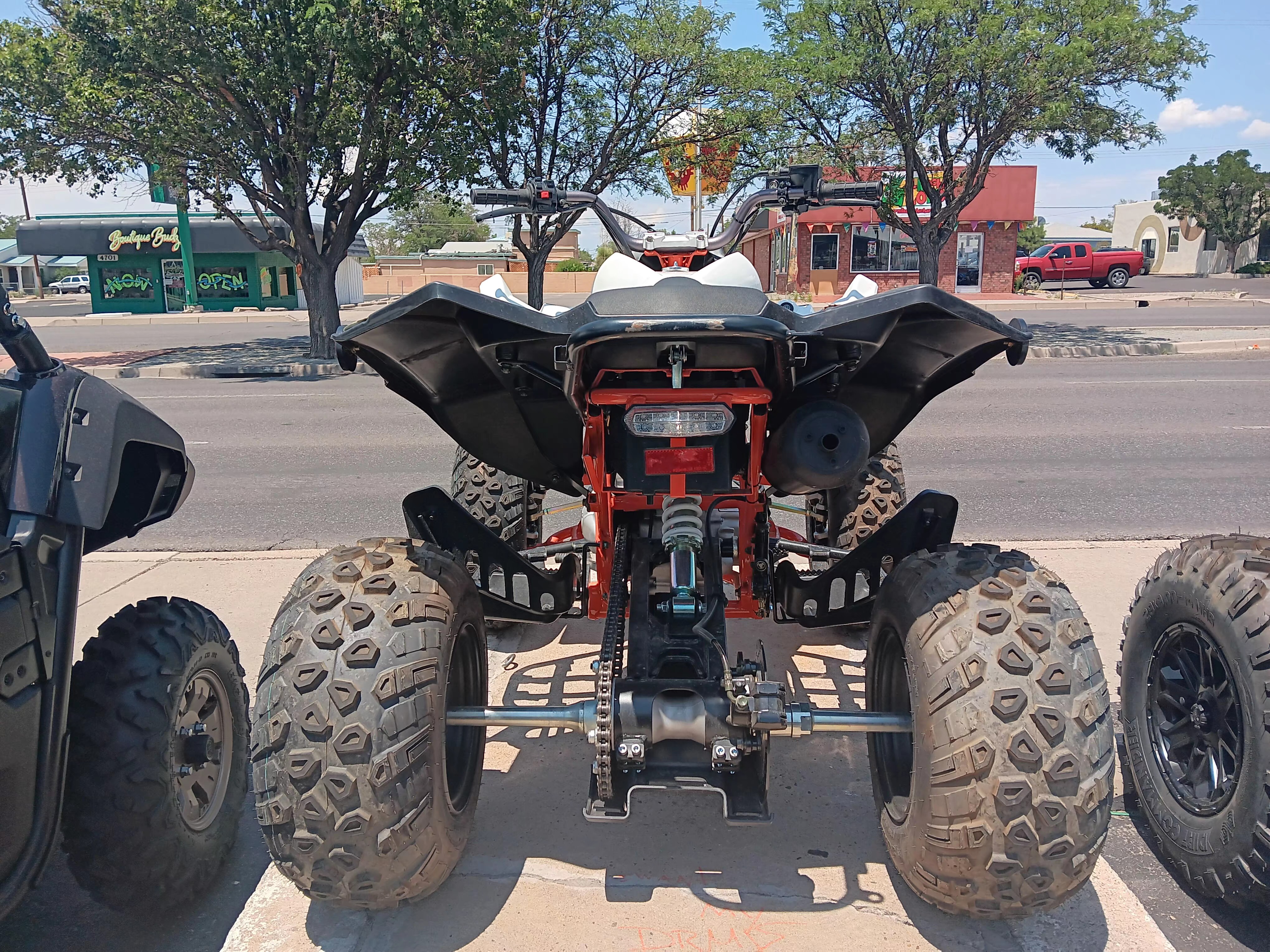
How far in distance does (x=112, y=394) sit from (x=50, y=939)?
143cm

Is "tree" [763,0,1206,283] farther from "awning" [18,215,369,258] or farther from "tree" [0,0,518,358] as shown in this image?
"awning" [18,215,369,258]

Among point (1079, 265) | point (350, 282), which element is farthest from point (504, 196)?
point (350, 282)

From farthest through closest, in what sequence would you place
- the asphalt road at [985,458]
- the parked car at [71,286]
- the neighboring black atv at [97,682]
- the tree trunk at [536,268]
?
1. the parked car at [71,286]
2. the tree trunk at [536,268]
3. the asphalt road at [985,458]
4. the neighboring black atv at [97,682]

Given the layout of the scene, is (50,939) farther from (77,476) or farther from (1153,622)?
(1153,622)

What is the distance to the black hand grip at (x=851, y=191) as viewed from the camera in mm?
3719

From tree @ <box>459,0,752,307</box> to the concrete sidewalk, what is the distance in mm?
17262

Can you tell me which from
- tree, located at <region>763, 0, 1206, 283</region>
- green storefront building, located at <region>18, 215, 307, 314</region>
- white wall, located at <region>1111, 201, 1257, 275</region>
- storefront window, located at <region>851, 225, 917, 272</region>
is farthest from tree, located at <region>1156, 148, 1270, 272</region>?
green storefront building, located at <region>18, 215, 307, 314</region>

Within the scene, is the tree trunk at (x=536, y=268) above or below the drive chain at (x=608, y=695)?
above

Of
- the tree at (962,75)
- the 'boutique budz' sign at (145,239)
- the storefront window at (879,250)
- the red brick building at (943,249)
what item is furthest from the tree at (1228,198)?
the 'boutique budz' sign at (145,239)

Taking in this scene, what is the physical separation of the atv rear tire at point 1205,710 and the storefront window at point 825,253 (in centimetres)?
3719

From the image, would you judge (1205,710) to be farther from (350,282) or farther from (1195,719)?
(350,282)

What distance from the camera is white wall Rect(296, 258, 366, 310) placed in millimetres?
48406

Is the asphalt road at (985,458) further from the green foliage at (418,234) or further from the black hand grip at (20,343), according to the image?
the green foliage at (418,234)

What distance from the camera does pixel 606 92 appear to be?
21203 millimetres
